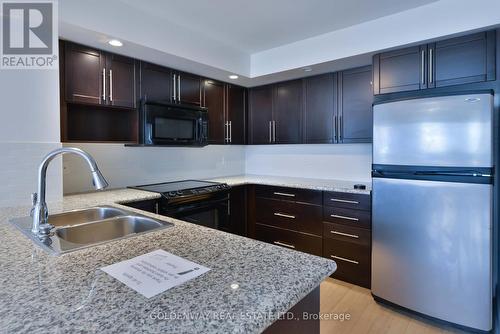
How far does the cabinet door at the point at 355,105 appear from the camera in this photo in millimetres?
2762

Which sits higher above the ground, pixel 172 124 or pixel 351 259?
pixel 172 124

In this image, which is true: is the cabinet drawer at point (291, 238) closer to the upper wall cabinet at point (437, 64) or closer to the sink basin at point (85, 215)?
the upper wall cabinet at point (437, 64)

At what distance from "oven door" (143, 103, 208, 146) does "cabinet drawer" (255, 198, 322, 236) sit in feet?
3.44

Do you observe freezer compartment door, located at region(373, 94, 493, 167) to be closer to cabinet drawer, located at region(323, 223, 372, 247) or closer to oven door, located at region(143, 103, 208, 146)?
cabinet drawer, located at region(323, 223, 372, 247)

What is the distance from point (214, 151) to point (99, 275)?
9.87 ft

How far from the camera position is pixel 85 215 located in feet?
5.62

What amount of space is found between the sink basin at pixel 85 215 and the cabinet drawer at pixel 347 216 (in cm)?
190

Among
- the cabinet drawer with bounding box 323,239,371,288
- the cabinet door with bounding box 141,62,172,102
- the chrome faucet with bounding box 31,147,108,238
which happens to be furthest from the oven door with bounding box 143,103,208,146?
the cabinet drawer with bounding box 323,239,371,288

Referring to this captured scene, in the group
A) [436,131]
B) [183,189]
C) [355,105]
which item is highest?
[355,105]

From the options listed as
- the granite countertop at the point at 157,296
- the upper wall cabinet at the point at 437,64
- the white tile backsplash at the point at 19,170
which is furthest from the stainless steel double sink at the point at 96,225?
the upper wall cabinet at the point at 437,64

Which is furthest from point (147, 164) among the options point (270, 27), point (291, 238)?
point (270, 27)

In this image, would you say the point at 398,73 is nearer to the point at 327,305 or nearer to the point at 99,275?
the point at 327,305

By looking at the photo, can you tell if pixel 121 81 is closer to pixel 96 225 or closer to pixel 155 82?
pixel 155 82

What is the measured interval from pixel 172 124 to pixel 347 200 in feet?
6.21
